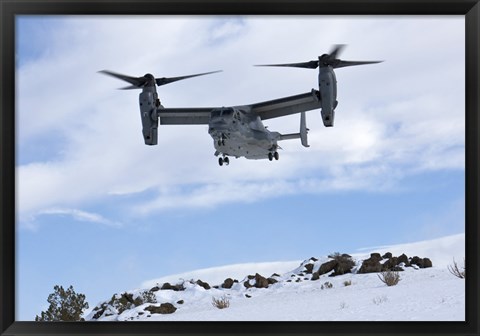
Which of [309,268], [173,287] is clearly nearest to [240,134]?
[309,268]

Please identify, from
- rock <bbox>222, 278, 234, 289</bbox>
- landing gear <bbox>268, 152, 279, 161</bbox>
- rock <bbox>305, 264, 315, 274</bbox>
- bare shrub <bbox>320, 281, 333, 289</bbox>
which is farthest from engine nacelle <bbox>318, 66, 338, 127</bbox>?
landing gear <bbox>268, 152, 279, 161</bbox>

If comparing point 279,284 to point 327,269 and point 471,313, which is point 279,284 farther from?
point 471,313

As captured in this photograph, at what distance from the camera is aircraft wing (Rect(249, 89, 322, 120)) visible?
1445cm

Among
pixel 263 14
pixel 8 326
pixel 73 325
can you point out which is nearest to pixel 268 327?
pixel 73 325

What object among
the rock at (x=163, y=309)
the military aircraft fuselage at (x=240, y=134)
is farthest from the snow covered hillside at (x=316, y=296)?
the military aircraft fuselage at (x=240, y=134)

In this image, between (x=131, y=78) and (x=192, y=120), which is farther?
(x=192, y=120)

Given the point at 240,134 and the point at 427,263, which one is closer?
the point at 427,263

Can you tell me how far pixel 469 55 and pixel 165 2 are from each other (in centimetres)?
236

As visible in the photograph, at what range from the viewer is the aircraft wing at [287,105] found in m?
14.5

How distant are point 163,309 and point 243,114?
9.40 metres

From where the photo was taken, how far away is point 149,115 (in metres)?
15.2

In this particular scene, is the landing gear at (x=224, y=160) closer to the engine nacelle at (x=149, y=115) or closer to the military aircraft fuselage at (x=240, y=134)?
the military aircraft fuselage at (x=240, y=134)

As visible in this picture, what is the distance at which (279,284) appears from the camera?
12.0 m

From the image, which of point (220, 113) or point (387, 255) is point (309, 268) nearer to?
point (387, 255)
